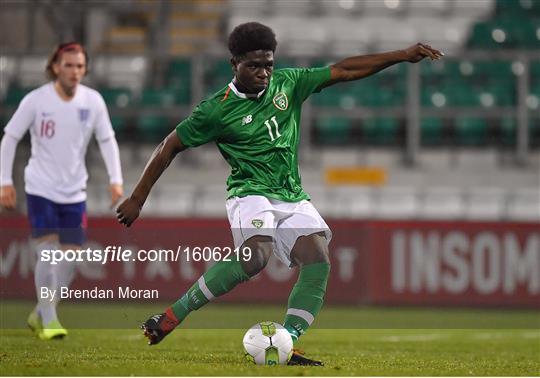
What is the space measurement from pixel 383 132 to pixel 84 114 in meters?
9.29

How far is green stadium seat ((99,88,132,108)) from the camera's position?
18062mm

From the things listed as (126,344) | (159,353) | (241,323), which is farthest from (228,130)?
(241,323)

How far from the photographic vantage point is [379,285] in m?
15.0

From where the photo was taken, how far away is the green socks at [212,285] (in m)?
6.54

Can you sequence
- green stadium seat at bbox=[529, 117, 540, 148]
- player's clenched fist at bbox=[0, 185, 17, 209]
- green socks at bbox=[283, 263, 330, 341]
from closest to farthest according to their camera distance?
green socks at bbox=[283, 263, 330, 341], player's clenched fist at bbox=[0, 185, 17, 209], green stadium seat at bbox=[529, 117, 540, 148]

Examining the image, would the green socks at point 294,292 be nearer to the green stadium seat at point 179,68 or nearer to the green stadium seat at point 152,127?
the green stadium seat at point 152,127

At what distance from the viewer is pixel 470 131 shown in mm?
18031

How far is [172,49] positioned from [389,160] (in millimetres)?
4460

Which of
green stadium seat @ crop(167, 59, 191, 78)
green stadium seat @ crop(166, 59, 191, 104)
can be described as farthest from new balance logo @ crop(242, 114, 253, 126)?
green stadium seat @ crop(167, 59, 191, 78)

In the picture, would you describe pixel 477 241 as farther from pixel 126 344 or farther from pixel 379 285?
pixel 126 344

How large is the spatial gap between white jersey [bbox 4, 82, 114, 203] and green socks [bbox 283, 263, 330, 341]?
312 cm

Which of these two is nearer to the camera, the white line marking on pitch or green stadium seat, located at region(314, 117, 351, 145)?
the white line marking on pitch
